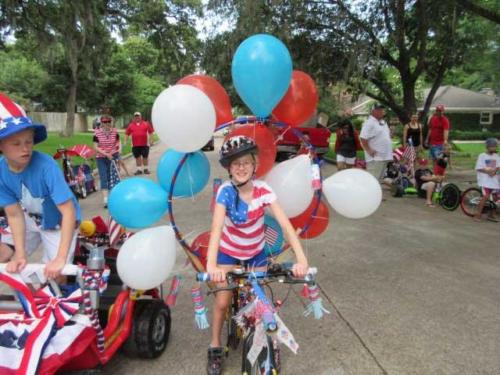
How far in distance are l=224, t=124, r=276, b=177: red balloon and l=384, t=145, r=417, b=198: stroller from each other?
21.8 feet

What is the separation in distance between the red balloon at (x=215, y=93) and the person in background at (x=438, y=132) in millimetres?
7661

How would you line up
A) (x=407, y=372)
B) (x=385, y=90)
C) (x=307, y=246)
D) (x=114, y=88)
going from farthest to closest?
1. (x=114, y=88)
2. (x=385, y=90)
3. (x=307, y=246)
4. (x=407, y=372)

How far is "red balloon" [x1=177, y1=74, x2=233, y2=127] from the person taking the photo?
3.20 m

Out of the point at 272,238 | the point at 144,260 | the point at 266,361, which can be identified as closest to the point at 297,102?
the point at 272,238

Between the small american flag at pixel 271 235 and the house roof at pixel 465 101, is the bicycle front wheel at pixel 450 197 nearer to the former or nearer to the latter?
the small american flag at pixel 271 235

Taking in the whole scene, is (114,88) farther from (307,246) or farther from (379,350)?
(379,350)

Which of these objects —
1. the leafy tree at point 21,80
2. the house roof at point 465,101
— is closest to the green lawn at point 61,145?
the leafy tree at point 21,80

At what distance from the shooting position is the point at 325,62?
14.0 meters

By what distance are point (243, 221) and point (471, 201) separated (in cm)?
618

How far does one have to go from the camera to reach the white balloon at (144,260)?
8.75 ft

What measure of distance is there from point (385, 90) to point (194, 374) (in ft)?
47.8

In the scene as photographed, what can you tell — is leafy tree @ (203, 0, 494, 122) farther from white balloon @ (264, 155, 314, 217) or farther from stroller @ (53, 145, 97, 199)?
white balloon @ (264, 155, 314, 217)

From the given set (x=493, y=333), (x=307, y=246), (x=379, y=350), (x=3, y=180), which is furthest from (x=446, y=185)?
(x=3, y=180)

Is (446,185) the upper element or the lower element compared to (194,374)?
upper
